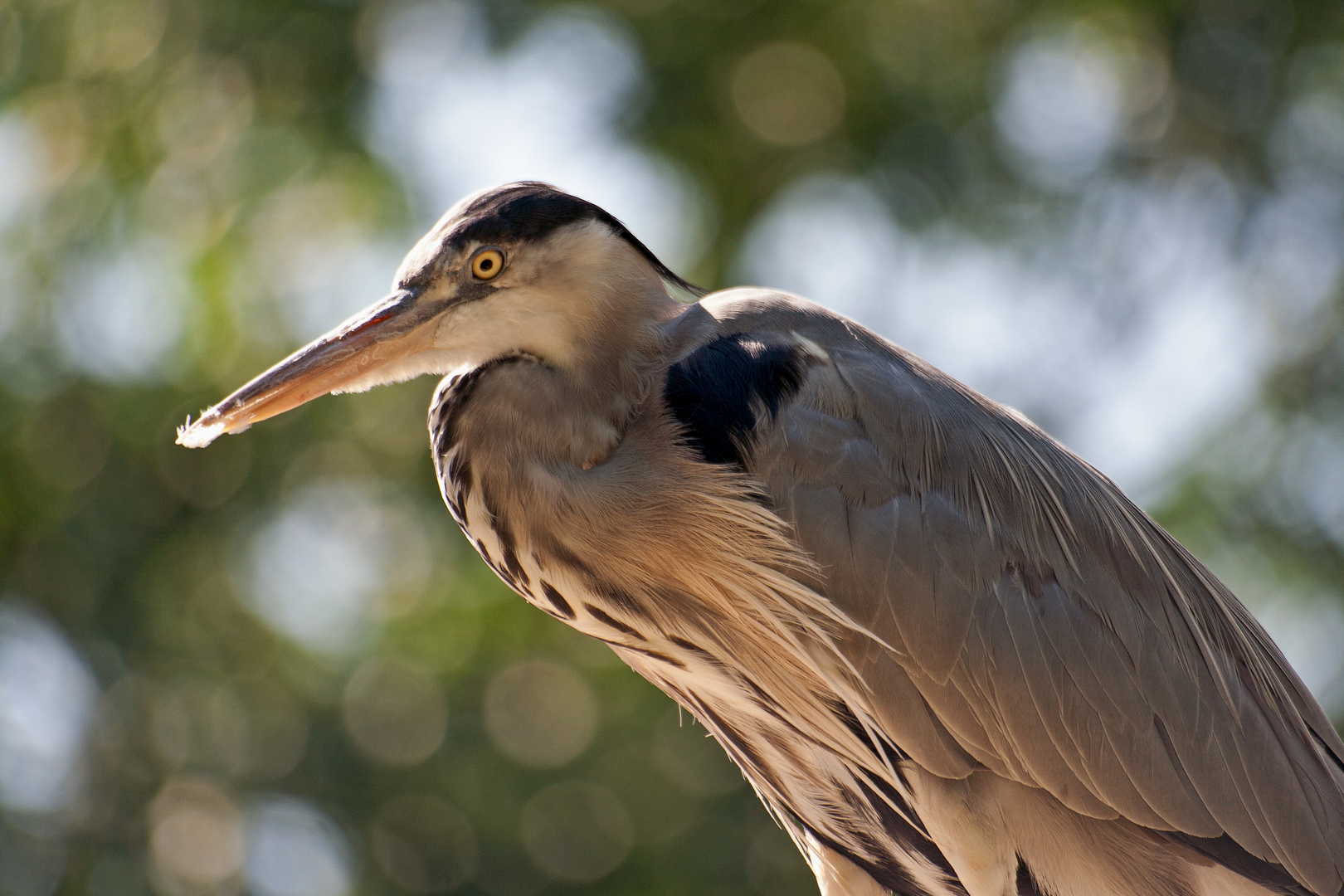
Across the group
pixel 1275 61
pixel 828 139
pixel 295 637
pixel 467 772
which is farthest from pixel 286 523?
pixel 1275 61

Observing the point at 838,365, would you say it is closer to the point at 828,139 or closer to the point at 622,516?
the point at 622,516

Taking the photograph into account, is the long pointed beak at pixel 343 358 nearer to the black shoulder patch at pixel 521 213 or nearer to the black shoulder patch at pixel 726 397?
the black shoulder patch at pixel 521 213

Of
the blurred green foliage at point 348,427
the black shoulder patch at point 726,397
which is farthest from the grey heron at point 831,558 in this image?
the blurred green foliage at point 348,427

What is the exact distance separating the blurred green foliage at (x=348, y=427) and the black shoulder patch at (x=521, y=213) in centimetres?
503

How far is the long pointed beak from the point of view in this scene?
2.00 m

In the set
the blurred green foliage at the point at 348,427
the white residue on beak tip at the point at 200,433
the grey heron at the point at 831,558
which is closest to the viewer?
the white residue on beak tip at the point at 200,433

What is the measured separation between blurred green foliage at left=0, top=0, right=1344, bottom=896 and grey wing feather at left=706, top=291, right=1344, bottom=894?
16.5 feet

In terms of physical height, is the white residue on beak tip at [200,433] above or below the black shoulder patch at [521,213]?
below

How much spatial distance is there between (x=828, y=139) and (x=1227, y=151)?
234 cm

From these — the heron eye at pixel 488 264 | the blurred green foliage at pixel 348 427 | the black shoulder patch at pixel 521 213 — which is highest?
the black shoulder patch at pixel 521 213

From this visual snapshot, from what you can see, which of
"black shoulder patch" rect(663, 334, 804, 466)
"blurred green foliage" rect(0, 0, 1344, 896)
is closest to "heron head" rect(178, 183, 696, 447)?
"black shoulder patch" rect(663, 334, 804, 466)

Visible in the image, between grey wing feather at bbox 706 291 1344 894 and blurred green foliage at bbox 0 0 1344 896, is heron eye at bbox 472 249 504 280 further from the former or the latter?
blurred green foliage at bbox 0 0 1344 896

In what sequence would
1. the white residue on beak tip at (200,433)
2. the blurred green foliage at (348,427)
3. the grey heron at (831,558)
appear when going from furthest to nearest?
the blurred green foliage at (348,427)
the grey heron at (831,558)
the white residue on beak tip at (200,433)

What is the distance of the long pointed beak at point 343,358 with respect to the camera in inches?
78.6
